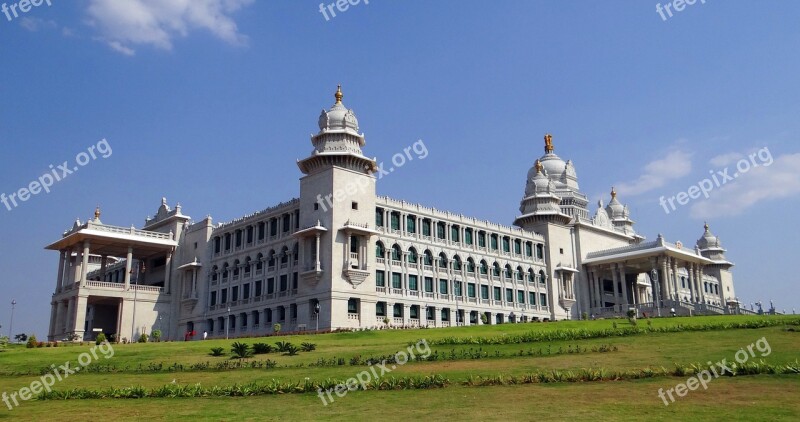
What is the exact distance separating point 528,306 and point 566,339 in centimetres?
4250

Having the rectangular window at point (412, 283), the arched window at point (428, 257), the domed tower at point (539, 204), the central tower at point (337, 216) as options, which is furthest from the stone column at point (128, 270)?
the domed tower at point (539, 204)

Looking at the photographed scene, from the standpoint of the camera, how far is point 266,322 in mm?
70000

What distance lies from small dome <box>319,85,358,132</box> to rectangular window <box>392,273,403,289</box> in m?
14.4

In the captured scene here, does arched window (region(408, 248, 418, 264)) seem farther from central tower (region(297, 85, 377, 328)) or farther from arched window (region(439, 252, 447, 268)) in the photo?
central tower (region(297, 85, 377, 328))

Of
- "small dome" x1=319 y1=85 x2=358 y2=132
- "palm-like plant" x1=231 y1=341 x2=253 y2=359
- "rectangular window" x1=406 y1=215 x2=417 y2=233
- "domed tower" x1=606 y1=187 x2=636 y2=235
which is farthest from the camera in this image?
"domed tower" x1=606 y1=187 x2=636 y2=235

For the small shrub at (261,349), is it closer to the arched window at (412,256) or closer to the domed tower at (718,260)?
the arched window at (412,256)

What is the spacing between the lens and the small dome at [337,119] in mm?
69312

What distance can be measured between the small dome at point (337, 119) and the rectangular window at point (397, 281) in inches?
568

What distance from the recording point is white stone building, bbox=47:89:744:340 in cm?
6619

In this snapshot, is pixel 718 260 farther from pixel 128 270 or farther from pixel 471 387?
pixel 471 387

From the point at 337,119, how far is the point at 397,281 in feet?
53.9

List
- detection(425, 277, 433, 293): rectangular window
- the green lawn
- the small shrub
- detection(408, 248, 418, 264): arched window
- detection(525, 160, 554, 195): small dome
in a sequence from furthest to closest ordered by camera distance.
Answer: detection(525, 160, 554, 195): small dome
detection(425, 277, 433, 293): rectangular window
detection(408, 248, 418, 264): arched window
the small shrub
the green lawn

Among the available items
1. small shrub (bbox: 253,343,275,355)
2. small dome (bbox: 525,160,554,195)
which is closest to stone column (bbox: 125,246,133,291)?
small shrub (bbox: 253,343,275,355)

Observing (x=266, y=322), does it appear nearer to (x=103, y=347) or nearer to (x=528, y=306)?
(x=103, y=347)
